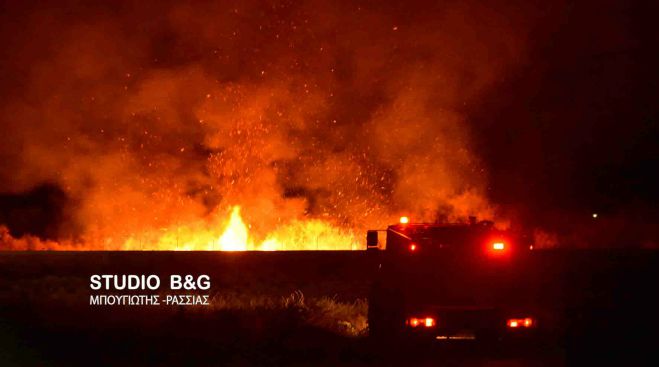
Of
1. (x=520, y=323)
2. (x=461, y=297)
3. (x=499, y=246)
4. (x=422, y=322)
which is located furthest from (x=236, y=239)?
(x=520, y=323)

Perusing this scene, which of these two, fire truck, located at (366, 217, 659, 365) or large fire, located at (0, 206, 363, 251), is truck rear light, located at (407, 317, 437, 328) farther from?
large fire, located at (0, 206, 363, 251)

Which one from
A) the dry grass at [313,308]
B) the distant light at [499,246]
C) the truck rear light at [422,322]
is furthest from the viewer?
the dry grass at [313,308]

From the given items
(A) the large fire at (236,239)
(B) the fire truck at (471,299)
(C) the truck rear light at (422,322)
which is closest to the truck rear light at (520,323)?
(B) the fire truck at (471,299)

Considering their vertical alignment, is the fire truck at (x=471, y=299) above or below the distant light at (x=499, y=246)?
below

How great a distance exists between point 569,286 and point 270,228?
14.3 metres

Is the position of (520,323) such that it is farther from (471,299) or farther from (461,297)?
(461,297)

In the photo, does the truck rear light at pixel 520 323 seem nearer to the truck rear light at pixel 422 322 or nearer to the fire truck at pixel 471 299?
the fire truck at pixel 471 299

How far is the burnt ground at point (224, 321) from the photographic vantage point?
1159 centimetres

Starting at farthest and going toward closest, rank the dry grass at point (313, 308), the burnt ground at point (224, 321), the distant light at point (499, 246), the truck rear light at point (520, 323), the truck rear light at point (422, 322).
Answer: the dry grass at point (313, 308) < the distant light at point (499, 246) < the truck rear light at point (520, 323) < the truck rear light at point (422, 322) < the burnt ground at point (224, 321)

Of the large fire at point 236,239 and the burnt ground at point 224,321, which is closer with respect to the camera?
the burnt ground at point 224,321

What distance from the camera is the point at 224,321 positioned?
48.4ft

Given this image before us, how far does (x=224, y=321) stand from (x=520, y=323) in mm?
5242

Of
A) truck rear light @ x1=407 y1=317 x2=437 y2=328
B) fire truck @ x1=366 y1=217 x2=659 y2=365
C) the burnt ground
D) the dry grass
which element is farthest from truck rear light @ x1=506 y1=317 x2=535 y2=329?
the dry grass

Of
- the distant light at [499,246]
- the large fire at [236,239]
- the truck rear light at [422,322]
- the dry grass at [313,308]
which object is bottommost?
the truck rear light at [422,322]
